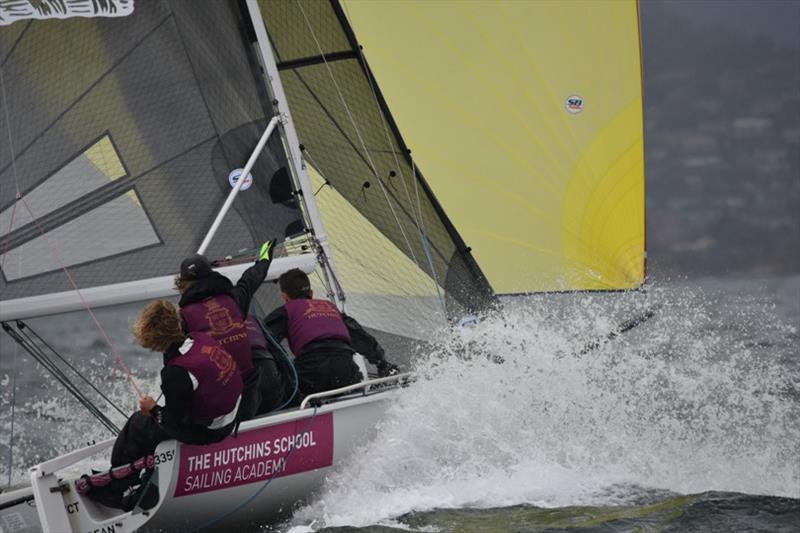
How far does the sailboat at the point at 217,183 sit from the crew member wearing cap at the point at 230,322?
155 mm

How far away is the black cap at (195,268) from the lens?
161 inches

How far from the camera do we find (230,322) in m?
4.03

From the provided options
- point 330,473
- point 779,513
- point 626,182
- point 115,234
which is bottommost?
point 779,513

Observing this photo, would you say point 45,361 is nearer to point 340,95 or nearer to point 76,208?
point 76,208

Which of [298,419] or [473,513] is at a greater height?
[298,419]

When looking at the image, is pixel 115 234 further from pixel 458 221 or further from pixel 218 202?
pixel 458 221

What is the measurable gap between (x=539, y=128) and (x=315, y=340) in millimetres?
2376

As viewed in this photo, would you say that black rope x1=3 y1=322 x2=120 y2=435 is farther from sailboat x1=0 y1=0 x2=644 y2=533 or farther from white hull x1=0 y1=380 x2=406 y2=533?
white hull x1=0 y1=380 x2=406 y2=533

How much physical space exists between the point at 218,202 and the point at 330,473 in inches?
54.9

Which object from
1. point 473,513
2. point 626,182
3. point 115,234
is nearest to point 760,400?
point 626,182

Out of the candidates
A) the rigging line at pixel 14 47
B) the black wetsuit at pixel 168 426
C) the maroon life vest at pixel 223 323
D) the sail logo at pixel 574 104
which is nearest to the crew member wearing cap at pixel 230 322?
the maroon life vest at pixel 223 323

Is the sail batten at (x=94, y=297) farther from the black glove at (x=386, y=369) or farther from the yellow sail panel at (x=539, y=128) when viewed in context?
the yellow sail panel at (x=539, y=128)

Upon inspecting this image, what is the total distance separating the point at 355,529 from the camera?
3.87 m

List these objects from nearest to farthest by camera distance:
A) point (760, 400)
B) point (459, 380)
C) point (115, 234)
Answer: point (459, 380) → point (115, 234) → point (760, 400)
